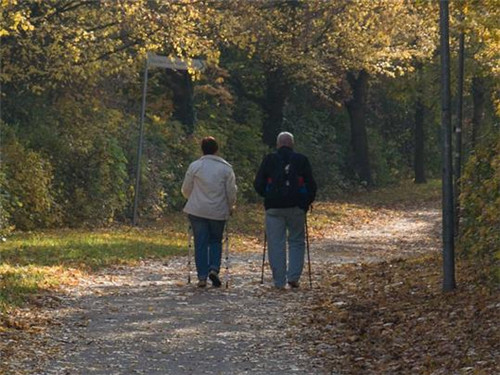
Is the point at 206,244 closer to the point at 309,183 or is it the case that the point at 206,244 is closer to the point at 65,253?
the point at 309,183

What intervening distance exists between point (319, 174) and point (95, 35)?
1959 cm

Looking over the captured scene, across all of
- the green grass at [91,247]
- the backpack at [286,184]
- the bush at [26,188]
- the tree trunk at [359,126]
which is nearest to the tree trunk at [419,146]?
the tree trunk at [359,126]

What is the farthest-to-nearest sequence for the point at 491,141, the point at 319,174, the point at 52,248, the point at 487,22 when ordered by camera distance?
the point at 319,174, the point at 52,248, the point at 491,141, the point at 487,22

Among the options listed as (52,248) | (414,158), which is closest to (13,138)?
(52,248)

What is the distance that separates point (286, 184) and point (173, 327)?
4.08m

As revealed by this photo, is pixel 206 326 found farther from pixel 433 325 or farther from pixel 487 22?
pixel 487 22

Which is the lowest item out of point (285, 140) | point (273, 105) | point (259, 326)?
point (259, 326)

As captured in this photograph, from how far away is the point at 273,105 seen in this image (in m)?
43.5

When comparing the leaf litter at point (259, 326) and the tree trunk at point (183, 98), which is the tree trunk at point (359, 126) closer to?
the tree trunk at point (183, 98)

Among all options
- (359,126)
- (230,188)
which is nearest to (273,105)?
(359,126)

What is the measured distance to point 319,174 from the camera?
46.8 meters

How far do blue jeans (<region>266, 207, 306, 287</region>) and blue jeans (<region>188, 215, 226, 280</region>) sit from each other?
0.63m

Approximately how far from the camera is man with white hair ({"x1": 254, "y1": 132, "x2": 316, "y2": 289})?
56.2 feet

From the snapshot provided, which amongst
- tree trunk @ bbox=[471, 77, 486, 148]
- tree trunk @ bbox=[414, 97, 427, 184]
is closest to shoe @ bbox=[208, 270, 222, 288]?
tree trunk @ bbox=[471, 77, 486, 148]
